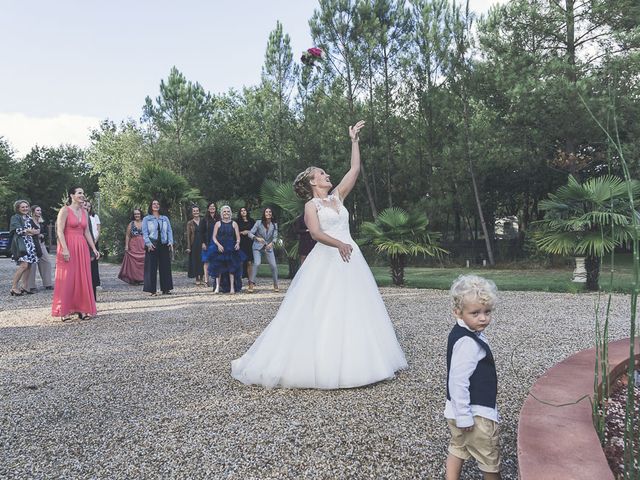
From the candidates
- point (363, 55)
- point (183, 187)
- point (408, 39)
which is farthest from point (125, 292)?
point (408, 39)

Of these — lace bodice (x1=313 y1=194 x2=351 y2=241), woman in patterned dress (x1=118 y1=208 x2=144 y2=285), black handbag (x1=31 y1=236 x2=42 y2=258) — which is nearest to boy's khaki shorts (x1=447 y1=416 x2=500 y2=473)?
lace bodice (x1=313 y1=194 x2=351 y2=241)

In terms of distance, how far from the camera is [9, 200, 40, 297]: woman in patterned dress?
410 inches

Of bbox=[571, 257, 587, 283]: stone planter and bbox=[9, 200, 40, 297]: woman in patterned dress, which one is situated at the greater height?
bbox=[9, 200, 40, 297]: woman in patterned dress

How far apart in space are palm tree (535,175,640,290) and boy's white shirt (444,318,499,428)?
7266mm

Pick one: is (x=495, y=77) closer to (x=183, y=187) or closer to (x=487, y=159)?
(x=487, y=159)

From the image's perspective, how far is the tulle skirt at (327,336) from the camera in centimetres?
383

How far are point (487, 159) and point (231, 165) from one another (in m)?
12.4

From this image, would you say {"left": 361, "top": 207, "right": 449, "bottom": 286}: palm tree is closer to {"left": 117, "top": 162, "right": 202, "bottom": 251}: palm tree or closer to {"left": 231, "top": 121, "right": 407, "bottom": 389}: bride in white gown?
{"left": 231, "top": 121, "right": 407, "bottom": 389}: bride in white gown

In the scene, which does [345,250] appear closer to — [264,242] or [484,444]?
[484,444]

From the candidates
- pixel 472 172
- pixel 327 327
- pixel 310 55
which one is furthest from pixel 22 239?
pixel 472 172

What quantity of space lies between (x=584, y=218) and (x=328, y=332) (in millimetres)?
6678

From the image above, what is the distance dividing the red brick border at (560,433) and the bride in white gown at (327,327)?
1304 mm

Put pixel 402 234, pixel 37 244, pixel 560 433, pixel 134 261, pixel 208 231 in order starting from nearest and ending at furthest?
pixel 560 433 < pixel 402 234 < pixel 37 244 < pixel 208 231 < pixel 134 261

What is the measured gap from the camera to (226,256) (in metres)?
10.5
